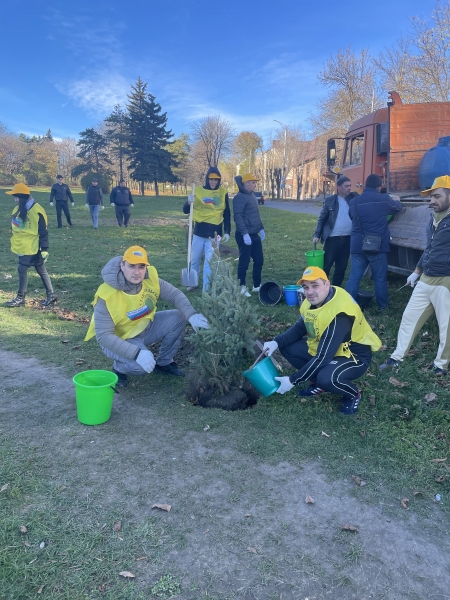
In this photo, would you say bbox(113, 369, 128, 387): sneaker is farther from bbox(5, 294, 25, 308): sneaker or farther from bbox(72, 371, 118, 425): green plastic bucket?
bbox(5, 294, 25, 308): sneaker

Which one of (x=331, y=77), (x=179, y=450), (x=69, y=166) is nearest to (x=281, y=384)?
(x=179, y=450)

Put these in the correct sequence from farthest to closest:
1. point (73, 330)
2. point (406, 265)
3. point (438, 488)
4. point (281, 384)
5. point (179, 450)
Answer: point (406, 265)
point (73, 330)
point (281, 384)
point (179, 450)
point (438, 488)

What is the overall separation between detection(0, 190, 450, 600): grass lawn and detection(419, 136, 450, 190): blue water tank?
9.12 ft

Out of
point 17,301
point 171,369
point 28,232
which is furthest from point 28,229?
point 171,369

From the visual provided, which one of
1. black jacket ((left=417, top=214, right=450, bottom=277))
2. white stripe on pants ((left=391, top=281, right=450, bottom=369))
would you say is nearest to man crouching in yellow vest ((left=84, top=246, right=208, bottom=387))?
white stripe on pants ((left=391, top=281, right=450, bottom=369))

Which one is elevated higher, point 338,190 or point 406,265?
point 338,190

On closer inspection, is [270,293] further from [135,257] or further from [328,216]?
[135,257]

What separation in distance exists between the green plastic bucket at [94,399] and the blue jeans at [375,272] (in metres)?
4.03

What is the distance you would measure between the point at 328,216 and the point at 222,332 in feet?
12.6

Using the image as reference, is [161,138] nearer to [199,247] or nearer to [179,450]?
[199,247]

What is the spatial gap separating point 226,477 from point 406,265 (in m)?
5.07

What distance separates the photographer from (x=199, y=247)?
755 cm

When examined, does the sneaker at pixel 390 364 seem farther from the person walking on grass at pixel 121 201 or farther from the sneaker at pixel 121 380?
the person walking on grass at pixel 121 201

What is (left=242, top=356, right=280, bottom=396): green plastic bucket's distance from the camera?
3.85 m
